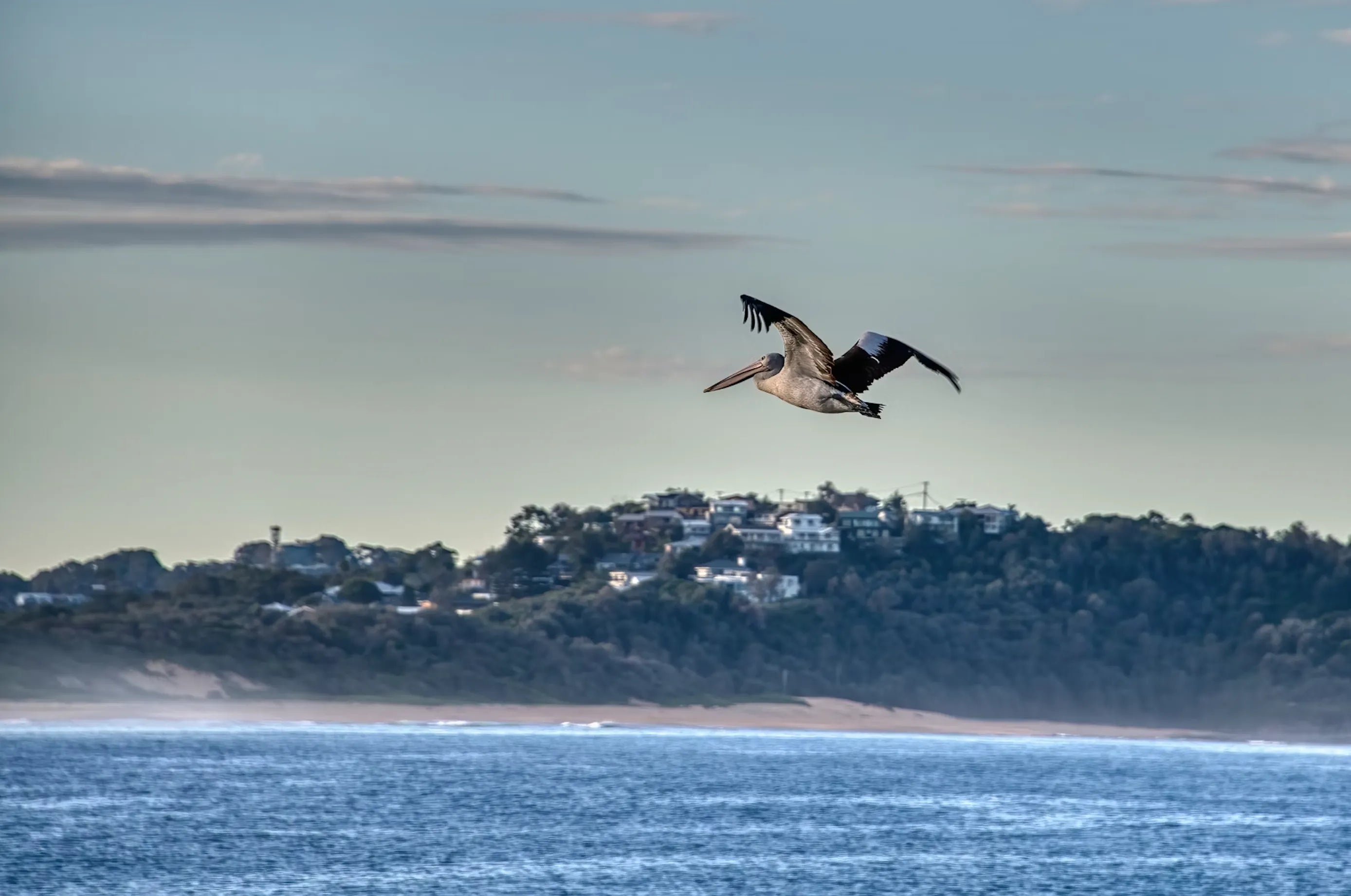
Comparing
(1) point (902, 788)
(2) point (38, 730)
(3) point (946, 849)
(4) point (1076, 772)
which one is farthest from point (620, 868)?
(2) point (38, 730)

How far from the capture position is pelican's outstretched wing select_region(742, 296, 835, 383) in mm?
29672

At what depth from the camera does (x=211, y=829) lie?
105312 millimetres

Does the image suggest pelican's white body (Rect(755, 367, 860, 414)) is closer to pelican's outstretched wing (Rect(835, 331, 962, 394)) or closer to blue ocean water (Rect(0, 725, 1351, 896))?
pelican's outstretched wing (Rect(835, 331, 962, 394))

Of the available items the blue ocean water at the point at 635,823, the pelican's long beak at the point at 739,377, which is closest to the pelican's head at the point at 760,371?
the pelican's long beak at the point at 739,377

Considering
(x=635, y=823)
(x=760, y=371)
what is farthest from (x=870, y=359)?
(x=635, y=823)

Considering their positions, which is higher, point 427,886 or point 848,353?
point 848,353

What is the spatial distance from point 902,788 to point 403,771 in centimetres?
3129

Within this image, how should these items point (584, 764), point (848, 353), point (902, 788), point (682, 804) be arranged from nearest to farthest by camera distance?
point (848, 353), point (682, 804), point (902, 788), point (584, 764)

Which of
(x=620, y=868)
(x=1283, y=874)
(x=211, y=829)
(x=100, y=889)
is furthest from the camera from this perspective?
(x=211, y=829)

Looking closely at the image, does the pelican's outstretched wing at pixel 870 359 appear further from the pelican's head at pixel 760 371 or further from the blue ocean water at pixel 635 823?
the blue ocean water at pixel 635 823

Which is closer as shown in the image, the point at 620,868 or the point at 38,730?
the point at 620,868

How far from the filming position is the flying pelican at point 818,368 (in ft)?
99.9

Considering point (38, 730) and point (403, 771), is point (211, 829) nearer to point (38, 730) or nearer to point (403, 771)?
point (403, 771)

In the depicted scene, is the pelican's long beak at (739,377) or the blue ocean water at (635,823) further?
the blue ocean water at (635,823)
